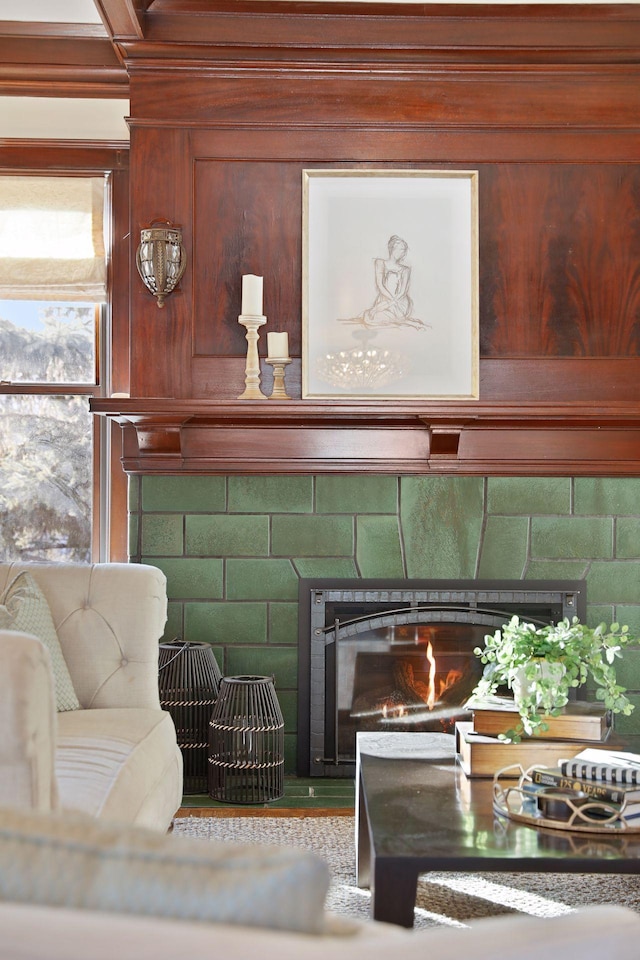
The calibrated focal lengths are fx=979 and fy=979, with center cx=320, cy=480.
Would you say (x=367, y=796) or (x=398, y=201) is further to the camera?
(x=398, y=201)

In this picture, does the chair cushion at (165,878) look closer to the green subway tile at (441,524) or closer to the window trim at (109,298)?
the green subway tile at (441,524)

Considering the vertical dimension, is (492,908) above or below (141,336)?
below

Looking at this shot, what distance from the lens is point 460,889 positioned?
242 centimetres

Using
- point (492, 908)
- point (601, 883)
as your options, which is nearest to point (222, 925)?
point (492, 908)

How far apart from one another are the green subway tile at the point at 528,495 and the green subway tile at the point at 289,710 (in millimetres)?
972

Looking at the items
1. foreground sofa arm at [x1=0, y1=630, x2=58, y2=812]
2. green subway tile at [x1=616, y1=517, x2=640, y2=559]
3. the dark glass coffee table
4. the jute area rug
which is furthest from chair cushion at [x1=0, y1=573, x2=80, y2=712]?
green subway tile at [x1=616, y1=517, x2=640, y2=559]

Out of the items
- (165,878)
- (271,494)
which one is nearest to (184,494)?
(271,494)

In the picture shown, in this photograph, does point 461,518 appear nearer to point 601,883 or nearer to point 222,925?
point 601,883

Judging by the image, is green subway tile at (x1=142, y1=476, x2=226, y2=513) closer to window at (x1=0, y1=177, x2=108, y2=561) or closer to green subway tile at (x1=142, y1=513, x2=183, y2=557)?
green subway tile at (x1=142, y1=513, x2=183, y2=557)

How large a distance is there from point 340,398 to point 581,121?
131 centimetres

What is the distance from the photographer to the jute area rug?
7.43ft

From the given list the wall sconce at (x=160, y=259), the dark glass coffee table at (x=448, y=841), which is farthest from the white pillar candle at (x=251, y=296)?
the dark glass coffee table at (x=448, y=841)

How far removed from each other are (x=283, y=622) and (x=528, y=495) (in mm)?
986

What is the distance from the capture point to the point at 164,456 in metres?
3.44
